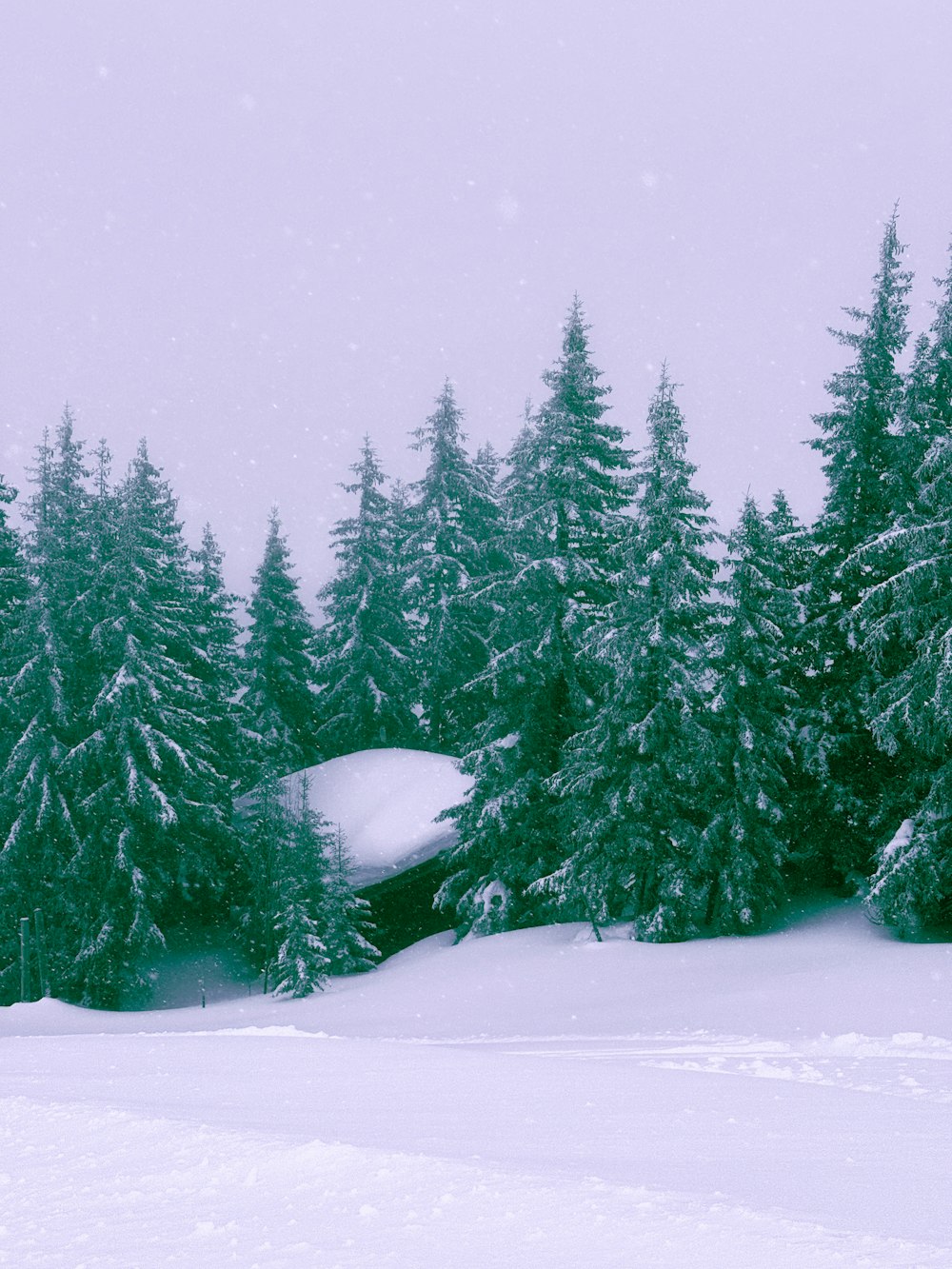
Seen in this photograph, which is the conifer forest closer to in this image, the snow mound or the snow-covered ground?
the snow mound

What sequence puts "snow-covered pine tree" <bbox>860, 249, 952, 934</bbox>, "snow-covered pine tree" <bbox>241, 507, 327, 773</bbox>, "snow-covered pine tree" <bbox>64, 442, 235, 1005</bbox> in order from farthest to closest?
"snow-covered pine tree" <bbox>241, 507, 327, 773</bbox>, "snow-covered pine tree" <bbox>64, 442, 235, 1005</bbox>, "snow-covered pine tree" <bbox>860, 249, 952, 934</bbox>

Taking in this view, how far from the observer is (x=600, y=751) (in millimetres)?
21203

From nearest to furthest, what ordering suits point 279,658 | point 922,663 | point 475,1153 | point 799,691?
point 475,1153 < point 922,663 < point 799,691 < point 279,658

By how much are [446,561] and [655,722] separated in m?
14.9

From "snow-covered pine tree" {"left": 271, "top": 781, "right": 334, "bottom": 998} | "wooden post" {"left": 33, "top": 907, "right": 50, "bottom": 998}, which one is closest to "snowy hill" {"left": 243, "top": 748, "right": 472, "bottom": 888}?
"snow-covered pine tree" {"left": 271, "top": 781, "right": 334, "bottom": 998}

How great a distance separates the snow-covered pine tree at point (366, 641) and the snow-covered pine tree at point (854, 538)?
17.4 m

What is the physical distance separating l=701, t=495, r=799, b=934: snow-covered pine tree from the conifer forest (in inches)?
2.7

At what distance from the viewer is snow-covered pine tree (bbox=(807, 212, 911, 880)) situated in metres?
20.7

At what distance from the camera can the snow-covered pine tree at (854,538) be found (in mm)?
20672

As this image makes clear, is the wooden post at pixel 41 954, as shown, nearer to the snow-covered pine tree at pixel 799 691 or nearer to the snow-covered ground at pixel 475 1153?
the snow-covered ground at pixel 475 1153

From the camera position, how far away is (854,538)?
21.4m

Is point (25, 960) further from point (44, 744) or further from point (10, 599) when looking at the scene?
point (10, 599)

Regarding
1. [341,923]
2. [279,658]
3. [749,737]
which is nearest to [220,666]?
[279,658]

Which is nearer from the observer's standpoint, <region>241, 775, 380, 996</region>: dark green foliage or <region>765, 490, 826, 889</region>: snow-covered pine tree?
<region>765, 490, 826, 889</region>: snow-covered pine tree
